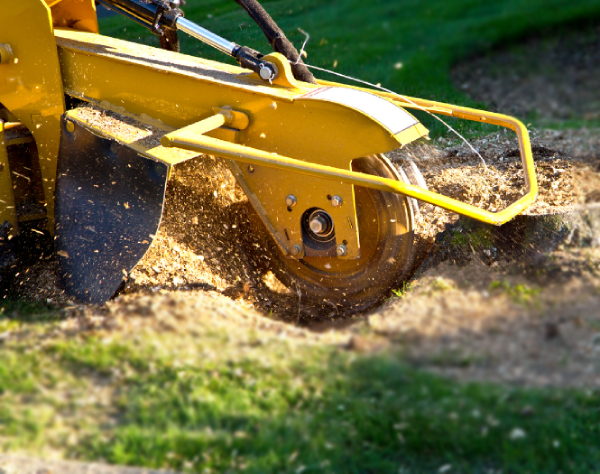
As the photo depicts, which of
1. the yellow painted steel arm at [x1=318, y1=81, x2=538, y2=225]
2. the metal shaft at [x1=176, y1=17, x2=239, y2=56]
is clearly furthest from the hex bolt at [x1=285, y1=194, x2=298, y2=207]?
the metal shaft at [x1=176, y1=17, x2=239, y2=56]

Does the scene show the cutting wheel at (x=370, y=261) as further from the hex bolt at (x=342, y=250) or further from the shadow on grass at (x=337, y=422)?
the shadow on grass at (x=337, y=422)

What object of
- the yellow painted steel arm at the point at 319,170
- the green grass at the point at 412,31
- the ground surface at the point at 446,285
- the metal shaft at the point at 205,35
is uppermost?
the green grass at the point at 412,31

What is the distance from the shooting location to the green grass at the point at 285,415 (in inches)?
96.4

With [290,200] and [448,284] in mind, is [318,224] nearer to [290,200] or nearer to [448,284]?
[290,200]

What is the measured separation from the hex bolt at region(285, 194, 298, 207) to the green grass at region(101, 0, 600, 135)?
2874mm

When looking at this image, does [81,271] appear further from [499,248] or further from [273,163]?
[499,248]

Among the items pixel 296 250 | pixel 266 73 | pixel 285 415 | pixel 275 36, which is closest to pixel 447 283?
pixel 296 250

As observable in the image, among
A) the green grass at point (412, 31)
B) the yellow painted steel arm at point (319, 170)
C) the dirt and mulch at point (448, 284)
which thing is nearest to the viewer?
the dirt and mulch at point (448, 284)

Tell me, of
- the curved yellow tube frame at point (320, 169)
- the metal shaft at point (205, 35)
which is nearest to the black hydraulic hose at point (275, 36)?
the metal shaft at point (205, 35)

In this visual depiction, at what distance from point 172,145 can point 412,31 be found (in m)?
7.99

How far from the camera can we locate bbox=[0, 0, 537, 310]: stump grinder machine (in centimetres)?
341

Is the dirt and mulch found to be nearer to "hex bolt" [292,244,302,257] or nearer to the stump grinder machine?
the stump grinder machine

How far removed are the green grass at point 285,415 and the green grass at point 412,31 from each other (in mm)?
3832

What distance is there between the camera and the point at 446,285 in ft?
10.6
